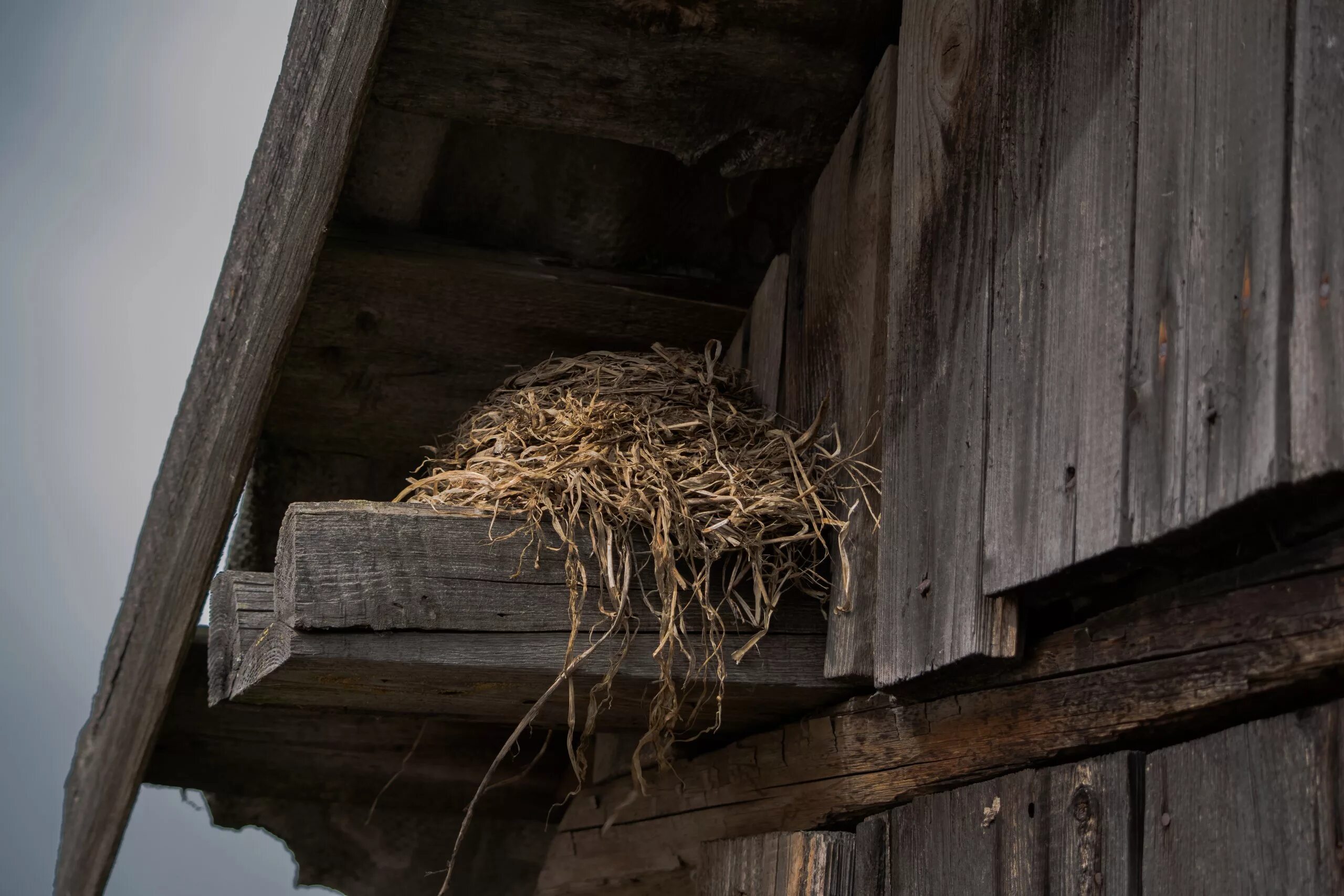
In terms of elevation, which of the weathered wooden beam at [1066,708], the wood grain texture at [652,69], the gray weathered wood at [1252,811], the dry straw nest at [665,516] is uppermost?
the wood grain texture at [652,69]

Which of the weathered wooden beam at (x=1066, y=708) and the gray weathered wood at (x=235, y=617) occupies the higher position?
the gray weathered wood at (x=235, y=617)

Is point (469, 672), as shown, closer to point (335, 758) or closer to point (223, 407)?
point (223, 407)

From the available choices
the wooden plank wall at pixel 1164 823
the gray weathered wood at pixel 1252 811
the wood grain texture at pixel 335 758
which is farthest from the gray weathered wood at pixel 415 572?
the wood grain texture at pixel 335 758

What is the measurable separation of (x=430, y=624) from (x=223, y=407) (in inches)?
31.1

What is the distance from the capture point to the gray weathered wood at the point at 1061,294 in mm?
1290

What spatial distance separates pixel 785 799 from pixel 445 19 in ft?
4.91

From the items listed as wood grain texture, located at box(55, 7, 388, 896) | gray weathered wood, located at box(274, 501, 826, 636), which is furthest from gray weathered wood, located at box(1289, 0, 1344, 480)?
wood grain texture, located at box(55, 7, 388, 896)

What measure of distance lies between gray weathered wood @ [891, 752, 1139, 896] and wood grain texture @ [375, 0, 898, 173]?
4.19 ft

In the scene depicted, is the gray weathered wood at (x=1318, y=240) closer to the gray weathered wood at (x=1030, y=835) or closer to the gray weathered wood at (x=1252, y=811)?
the gray weathered wood at (x=1252, y=811)

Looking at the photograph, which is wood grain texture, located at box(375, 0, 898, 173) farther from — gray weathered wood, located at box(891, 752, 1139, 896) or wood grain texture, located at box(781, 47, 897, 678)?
gray weathered wood, located at box(891, 752, 1139, 896)

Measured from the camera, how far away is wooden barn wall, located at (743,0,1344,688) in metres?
1.03

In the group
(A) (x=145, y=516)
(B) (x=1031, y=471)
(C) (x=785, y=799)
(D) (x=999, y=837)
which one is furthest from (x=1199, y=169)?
(A) (x=145, y=516)

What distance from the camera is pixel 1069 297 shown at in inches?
54.5

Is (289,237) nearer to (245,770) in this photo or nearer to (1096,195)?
(1096,195)
